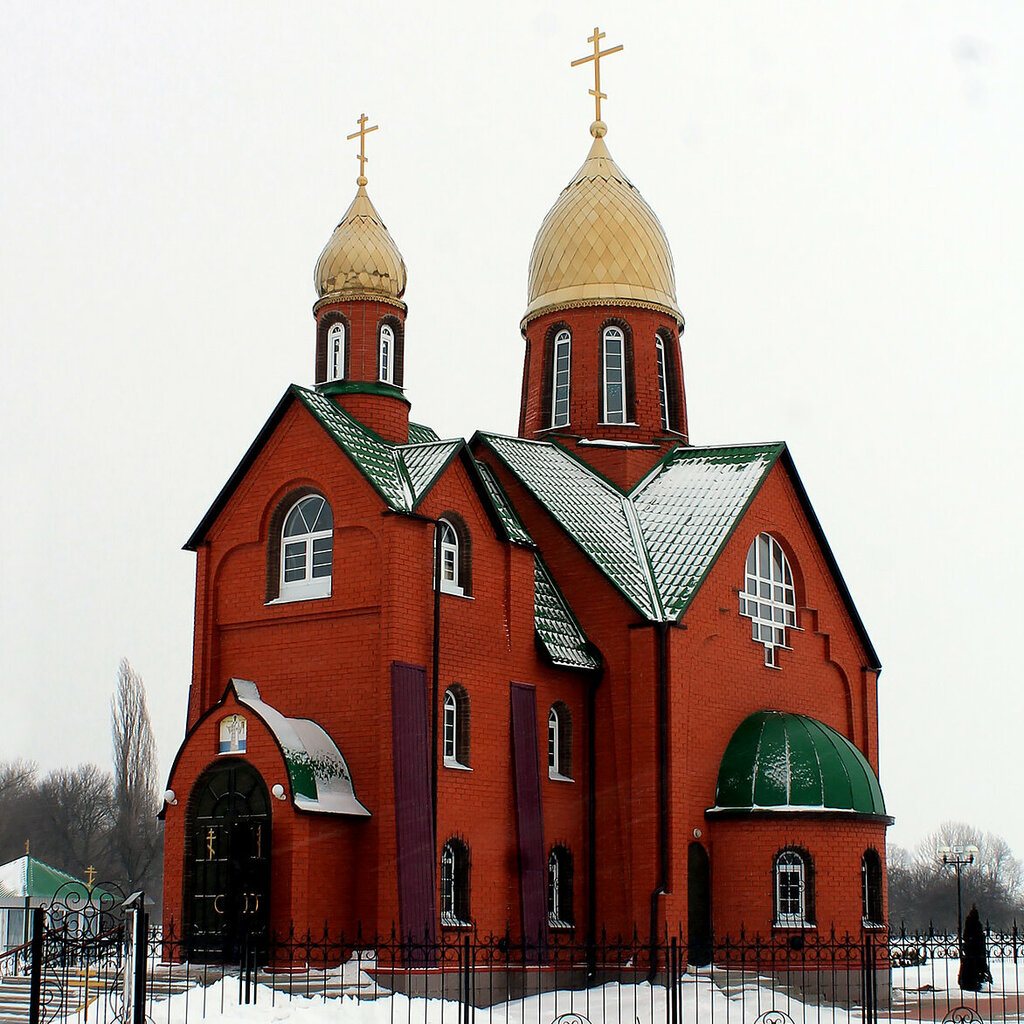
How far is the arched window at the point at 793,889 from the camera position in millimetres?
20781

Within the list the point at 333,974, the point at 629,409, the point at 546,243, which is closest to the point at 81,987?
the point at 333,974

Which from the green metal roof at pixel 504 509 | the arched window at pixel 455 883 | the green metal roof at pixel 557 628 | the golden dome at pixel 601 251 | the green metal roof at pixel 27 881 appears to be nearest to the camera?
the arched window at pixel 455 883

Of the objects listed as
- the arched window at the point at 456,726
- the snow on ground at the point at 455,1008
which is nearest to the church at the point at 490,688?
the arched window at the point at 456,726

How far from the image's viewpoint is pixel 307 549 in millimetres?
20375

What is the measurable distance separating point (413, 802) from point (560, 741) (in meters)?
3.74

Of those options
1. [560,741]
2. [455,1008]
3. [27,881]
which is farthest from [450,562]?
[27,881]

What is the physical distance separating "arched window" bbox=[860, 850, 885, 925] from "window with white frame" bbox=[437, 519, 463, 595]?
710 cm

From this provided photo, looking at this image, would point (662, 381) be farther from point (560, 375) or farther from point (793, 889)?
point (793, 889)

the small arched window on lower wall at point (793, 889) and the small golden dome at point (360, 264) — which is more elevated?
the small golden dome at point (360, 264)

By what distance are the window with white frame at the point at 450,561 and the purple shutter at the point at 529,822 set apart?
1.58 meters

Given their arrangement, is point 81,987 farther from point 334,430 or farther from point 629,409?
point 629,409

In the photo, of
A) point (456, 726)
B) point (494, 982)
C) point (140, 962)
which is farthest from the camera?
point (456, 726)

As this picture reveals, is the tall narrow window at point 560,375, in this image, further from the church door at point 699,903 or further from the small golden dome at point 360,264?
the church door at point 699,903

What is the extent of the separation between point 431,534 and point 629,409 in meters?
7.50
